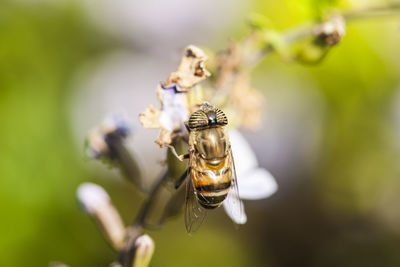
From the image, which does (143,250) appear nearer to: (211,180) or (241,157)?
(211,180)

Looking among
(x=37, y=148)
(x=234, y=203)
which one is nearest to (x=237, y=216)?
(x=234, y=203)

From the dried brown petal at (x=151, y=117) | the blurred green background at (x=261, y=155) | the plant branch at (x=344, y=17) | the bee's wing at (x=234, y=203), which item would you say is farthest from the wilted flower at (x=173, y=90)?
the blurred green background at (x=261, y=155)

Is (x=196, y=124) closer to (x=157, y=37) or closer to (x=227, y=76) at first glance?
(x=227, y=76)

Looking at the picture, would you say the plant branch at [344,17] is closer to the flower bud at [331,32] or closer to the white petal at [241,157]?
the flower bud at [331,32]

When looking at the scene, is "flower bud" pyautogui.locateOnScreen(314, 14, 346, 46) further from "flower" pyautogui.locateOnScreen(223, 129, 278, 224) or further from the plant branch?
"flower" pyautogui.locateOnScreen(223, 129, 278, 224)

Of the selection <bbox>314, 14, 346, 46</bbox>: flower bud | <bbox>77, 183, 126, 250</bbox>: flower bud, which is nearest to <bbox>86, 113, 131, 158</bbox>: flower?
<bbox>77, 183, 126, 250</bbox>: flower bud
